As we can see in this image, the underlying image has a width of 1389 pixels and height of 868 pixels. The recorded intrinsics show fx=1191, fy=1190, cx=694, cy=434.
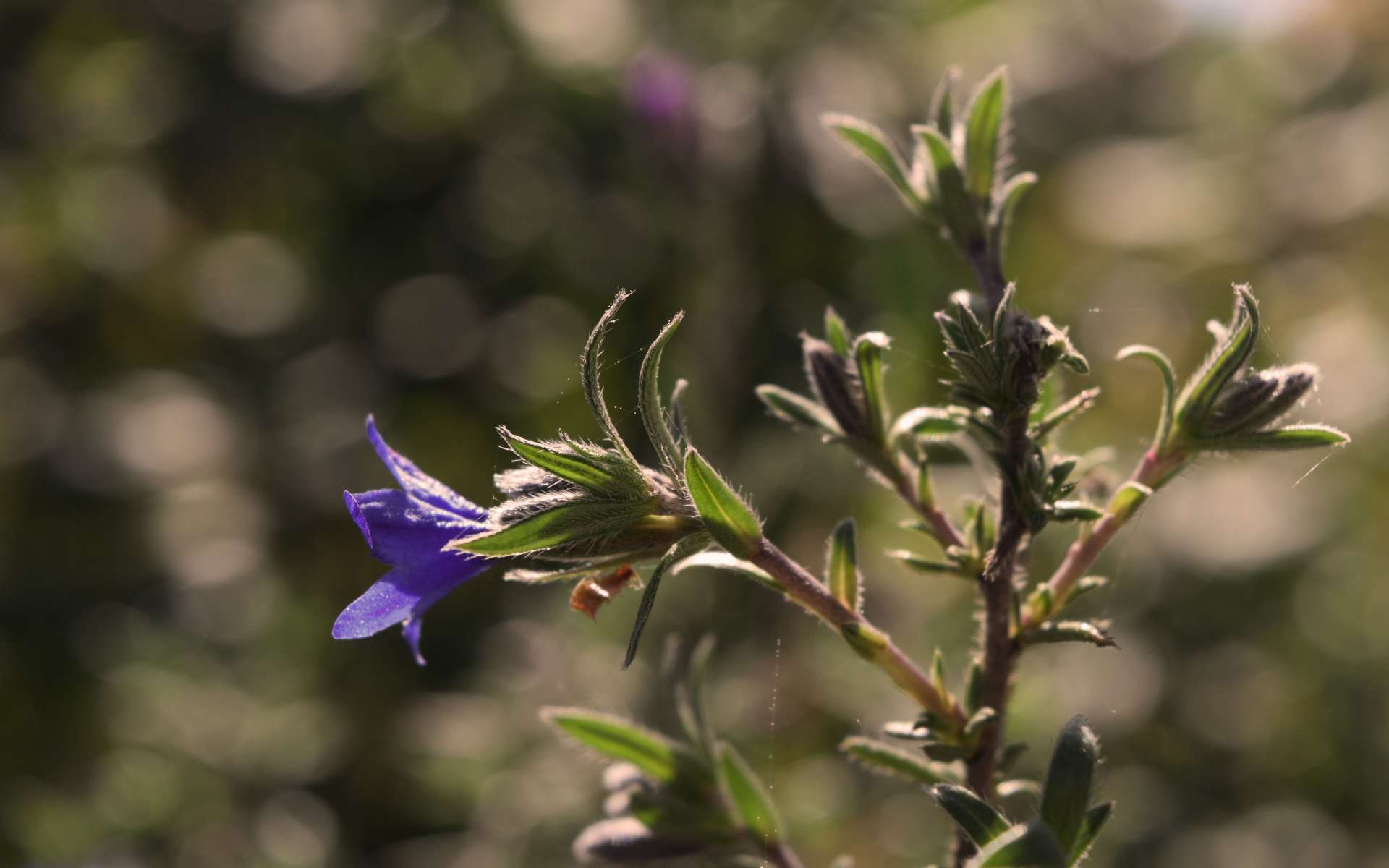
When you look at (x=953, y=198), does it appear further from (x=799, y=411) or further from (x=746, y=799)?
(x=746, y=799)

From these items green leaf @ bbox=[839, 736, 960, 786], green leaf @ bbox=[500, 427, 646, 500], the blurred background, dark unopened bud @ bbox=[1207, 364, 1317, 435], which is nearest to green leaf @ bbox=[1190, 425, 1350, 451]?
dark unopened bud @ bbox=[1207, 364, 1317, 435]

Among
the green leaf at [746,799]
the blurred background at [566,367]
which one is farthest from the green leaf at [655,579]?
the blurred background at [566,367]

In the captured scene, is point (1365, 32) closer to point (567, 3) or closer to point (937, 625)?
point (567, 3)

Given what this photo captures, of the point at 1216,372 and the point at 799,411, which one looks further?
the point at 799,411

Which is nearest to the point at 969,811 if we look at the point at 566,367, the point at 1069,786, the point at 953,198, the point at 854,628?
the point at 1069,786

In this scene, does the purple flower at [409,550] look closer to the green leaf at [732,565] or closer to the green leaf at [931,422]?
the green leaf at [732,565]

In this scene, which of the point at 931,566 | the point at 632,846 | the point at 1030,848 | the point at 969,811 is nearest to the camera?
the point at 1030,848

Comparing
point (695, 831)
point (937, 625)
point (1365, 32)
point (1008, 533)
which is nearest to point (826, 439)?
point (1008, 533)
